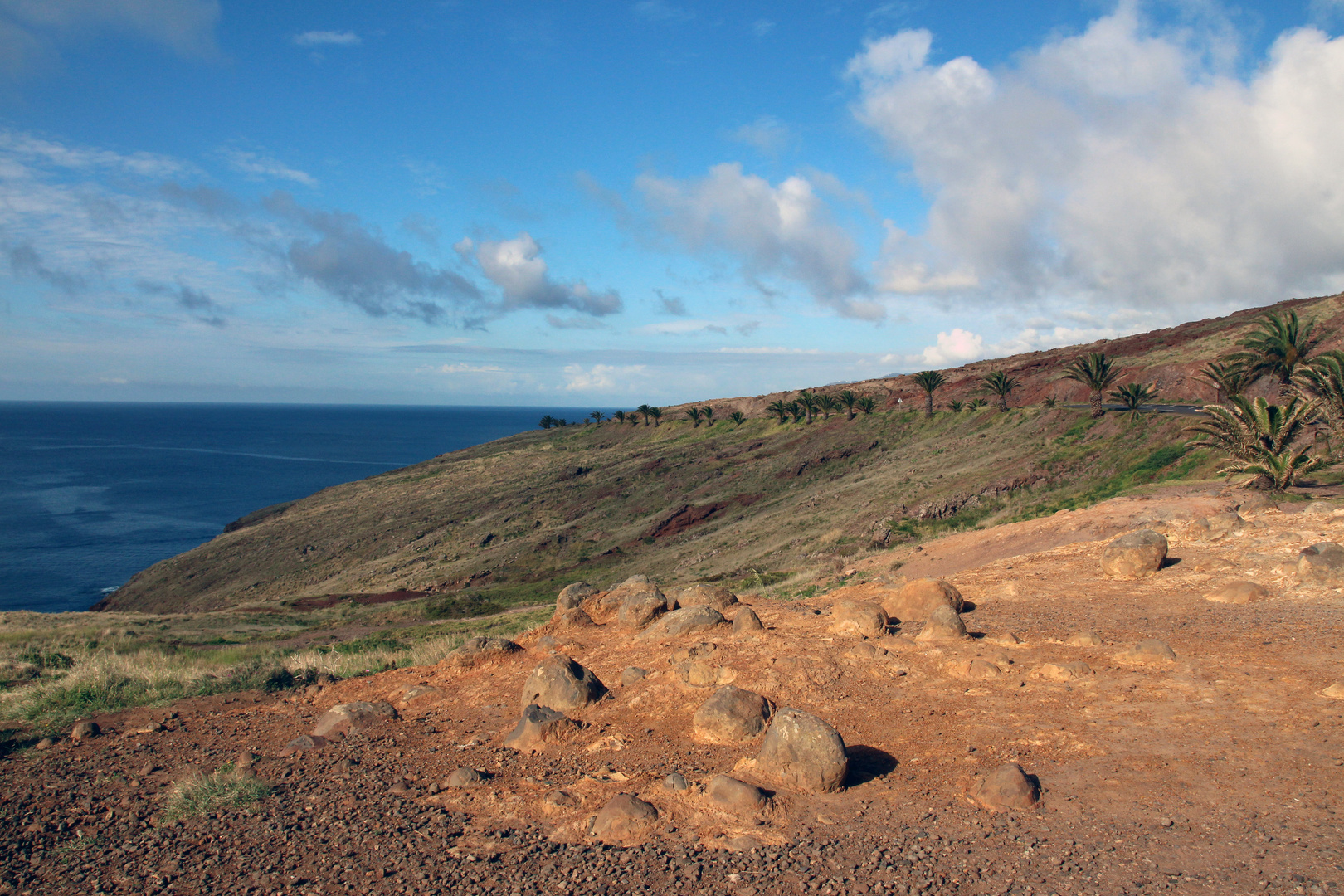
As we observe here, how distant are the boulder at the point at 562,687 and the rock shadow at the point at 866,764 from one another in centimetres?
336

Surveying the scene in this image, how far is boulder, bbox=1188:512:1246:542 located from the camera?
13555 millimetres

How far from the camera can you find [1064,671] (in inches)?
330

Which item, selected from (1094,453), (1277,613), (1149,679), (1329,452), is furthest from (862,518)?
(1149,679)

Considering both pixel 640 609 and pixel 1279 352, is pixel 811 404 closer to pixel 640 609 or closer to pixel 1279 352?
pixel 1279 352

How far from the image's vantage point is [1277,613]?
9898 mm

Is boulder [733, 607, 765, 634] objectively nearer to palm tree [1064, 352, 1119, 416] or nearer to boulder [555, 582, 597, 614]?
boulder [555, 582, 597, 614]

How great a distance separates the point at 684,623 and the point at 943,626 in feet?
12.5

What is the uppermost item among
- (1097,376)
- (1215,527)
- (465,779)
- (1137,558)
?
(1097,376)

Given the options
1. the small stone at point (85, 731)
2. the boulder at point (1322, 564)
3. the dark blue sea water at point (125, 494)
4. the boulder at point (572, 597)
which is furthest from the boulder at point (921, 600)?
the dark blue sea water at point (125, 494)

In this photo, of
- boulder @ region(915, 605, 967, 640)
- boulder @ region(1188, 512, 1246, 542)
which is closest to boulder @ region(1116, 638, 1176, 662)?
boulder @ region(915, 605, 967, 640)

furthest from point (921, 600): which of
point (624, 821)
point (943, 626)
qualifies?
point (624, 821)

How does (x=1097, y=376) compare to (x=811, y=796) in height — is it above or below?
above

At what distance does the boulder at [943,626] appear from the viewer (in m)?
9.79

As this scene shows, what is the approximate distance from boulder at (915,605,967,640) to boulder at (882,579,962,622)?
0.95 metres
